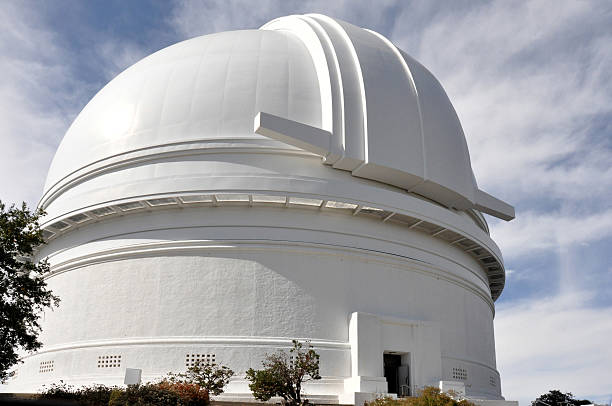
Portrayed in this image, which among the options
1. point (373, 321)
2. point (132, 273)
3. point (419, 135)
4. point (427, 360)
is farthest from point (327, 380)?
point (419, 135)

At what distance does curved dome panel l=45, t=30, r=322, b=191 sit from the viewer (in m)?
22.4

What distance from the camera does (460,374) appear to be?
22.2m

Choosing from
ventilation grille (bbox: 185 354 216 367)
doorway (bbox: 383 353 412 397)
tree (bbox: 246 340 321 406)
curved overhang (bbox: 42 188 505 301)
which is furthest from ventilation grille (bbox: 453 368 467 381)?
ventilation grille (bbox: 185 354 216 367)

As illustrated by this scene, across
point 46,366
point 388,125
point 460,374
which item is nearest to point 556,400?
point 460,374

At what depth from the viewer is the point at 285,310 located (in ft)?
63.9

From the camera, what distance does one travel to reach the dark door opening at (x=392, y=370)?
67.7 feet

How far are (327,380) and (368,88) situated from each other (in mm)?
10945

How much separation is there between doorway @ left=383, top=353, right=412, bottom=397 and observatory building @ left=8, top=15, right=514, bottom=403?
6cm

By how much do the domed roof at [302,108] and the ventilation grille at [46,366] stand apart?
24.6 ft

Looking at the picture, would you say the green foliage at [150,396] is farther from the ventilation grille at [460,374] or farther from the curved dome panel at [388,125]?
the ventilation grille at [460,374]

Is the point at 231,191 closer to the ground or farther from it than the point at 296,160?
closer to the ground

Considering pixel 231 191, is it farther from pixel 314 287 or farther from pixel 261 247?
pixel 314 287

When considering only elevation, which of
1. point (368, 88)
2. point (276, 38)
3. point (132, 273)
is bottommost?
point (132, 273)

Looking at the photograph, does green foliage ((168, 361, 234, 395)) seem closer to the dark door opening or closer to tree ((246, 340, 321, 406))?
tree ((246, 340, 321, 406))
